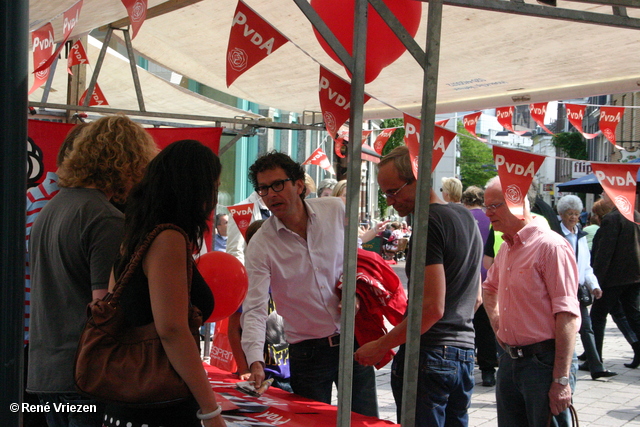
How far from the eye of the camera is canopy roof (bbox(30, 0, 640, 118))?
3.93 meters

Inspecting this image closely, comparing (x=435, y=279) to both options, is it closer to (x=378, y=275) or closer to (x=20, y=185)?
(x=378, y=275)

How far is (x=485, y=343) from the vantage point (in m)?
6.57

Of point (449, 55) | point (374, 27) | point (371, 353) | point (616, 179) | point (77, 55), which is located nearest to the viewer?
point (374, 27)

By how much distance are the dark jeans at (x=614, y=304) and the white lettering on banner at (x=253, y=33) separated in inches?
225

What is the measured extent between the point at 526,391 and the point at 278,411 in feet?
4.08

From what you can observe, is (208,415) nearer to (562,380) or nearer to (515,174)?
(562,380)

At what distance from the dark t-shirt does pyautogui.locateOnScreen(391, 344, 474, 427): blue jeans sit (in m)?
0.05

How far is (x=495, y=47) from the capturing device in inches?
169

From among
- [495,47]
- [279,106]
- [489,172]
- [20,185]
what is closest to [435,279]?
[20,185]

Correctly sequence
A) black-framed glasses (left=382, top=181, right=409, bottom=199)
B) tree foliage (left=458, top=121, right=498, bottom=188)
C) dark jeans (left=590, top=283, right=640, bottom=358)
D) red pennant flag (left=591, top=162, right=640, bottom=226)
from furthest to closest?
tree foliage (left=458, top=121, right=498, bottom=188), dark jeans (left=590, top=283, right=640, bottom=358), red pennant flag (left=591, top=162, right=640, bottom=226), black-framed glasses (left=382, top=181, right=409, bottom=199)

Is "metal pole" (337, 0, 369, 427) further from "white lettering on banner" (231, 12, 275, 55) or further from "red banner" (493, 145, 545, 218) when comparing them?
"red banner" (493, 145, 545, 218)

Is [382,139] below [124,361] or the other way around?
the other way around

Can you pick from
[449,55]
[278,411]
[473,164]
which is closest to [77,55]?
[449,55]

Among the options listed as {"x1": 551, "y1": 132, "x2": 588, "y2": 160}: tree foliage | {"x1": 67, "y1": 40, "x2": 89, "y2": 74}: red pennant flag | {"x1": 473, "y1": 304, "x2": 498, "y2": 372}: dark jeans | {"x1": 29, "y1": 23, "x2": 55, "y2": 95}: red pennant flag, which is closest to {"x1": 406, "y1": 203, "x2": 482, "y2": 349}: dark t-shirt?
{"x1": 29, "y1": 23, "x2": 55, "y2": 95}: red pennant flag
